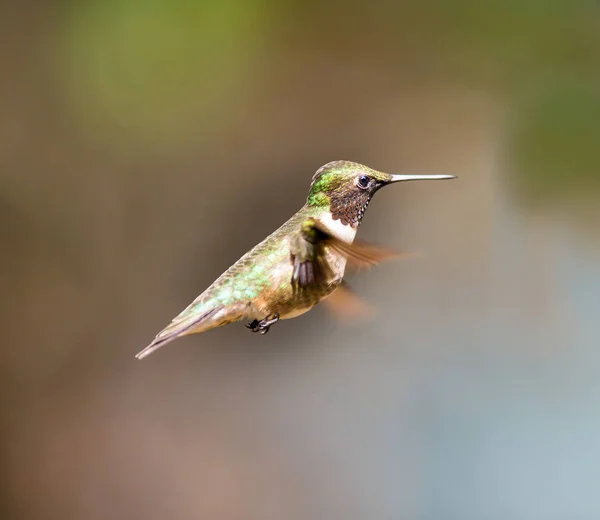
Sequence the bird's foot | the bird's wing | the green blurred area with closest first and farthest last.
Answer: the bird's wing
the bird's foot
the green blurred area

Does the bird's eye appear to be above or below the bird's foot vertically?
above

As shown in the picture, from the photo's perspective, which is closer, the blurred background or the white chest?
the white chest

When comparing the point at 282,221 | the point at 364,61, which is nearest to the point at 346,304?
the point at 282,221

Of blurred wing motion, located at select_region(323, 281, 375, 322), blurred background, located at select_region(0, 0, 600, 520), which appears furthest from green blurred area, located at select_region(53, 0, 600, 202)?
blurred wing motion, located at select_region(323, 281, 375, 322)

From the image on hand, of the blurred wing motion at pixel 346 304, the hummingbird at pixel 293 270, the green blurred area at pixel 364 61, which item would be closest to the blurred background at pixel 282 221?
the green blurred area at pixel 364 61

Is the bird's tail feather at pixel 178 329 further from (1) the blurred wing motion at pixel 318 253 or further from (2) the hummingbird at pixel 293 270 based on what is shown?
(1) the blurred wing motion at pixel 318 253

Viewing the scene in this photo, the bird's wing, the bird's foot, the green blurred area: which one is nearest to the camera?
the bird's wing

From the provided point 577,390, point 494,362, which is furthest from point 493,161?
point 577,390

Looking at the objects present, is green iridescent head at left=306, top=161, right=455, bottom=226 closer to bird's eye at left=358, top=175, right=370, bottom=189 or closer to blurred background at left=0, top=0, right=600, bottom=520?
bird's eye at left=358, top=175, right=370, bottom=189
